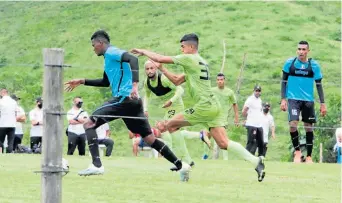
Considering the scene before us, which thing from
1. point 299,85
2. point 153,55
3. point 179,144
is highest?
point 299,85

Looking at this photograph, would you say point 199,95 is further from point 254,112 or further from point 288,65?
point 254,112

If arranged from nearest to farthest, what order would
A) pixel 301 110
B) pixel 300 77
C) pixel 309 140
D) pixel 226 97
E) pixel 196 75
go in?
1. pixel 196 75
2. pixel 300 77
3. pixel 301 110
4. pixel 309 140
5. pixel 226 97

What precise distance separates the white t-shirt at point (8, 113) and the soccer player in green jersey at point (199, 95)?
1020 cm

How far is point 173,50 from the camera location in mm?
56938

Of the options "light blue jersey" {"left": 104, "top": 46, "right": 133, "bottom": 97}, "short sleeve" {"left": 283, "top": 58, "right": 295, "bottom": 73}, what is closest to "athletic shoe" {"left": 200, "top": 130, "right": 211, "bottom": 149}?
"short sleeve" {"left": 283, "top": 58, "right": 295, "bottom": 73}

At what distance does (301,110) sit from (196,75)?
5.92 meters

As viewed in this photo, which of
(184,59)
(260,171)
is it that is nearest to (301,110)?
(260,171)

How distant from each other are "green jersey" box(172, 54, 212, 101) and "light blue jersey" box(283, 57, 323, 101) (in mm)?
5158

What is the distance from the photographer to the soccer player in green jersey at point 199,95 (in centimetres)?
1506

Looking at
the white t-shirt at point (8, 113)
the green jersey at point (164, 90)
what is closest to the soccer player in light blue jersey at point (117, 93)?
the green jersey at point (164, 90)

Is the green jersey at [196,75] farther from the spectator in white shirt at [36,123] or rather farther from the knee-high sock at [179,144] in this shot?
the spectator in white shirt at [36,123]

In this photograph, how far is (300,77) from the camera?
20.5 m

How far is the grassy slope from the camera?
56.2 metres

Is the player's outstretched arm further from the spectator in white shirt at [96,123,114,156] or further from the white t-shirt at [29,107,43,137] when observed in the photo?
the spectator in white shirt at [96,123,114,156]
